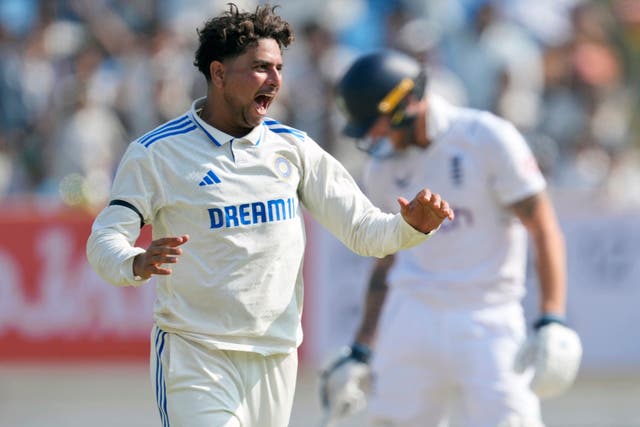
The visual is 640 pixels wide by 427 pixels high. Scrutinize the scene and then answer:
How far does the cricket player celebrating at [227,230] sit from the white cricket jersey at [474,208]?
1.56 metres

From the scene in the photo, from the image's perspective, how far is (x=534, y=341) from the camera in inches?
260

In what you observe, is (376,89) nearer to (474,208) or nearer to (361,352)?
(474,208)

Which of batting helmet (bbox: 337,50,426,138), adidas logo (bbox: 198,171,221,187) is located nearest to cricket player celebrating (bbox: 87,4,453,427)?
adidas logo (bbox: 198,171,221,187)

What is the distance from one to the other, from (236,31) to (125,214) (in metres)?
0.80

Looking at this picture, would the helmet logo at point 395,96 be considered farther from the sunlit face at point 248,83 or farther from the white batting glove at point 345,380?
the sunlit face at point 248,83

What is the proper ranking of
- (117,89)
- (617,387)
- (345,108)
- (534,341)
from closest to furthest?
(534,341) → (345,108) → (617,387) → (117,89)

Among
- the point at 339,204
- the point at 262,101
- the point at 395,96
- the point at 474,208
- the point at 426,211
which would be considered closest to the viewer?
the point at 426,211

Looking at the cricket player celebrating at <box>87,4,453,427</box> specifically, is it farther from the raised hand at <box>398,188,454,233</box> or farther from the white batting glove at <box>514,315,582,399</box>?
the white batting glove at <box>514,315,582,399</box>

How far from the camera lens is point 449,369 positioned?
6867mm

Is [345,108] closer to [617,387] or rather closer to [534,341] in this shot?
[534,341]

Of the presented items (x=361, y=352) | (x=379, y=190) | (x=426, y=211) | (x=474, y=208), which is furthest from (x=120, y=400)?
(x=426, y=211)

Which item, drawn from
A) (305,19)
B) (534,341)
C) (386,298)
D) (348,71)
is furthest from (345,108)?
(305,19)

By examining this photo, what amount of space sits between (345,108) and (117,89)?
7.29m

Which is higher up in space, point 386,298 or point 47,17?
point 47,17
